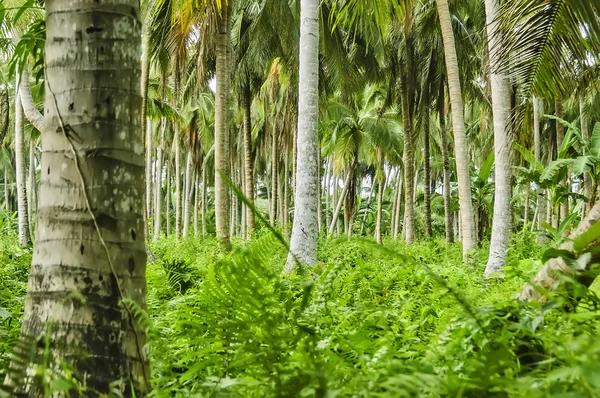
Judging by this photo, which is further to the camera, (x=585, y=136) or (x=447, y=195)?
(x=585, y=136)

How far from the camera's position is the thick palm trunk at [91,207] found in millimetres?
1923

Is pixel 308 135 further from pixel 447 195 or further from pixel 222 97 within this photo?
pixel 447 195

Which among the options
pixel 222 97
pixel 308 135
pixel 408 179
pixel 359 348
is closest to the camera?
pixel 359 348

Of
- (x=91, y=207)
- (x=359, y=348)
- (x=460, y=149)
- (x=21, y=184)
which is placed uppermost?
(x=460, y=149)

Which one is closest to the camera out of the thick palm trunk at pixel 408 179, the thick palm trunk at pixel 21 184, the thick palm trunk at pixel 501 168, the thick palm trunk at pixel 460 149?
the thick palm trunk at pixel 501 168

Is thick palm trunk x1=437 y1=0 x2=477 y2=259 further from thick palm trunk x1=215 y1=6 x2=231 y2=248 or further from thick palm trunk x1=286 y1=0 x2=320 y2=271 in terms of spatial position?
thick palm trunk x1=215 y1=6 x2=231 y2=248

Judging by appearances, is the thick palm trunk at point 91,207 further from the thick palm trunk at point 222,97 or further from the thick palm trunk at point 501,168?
the thick palm trunk at point 222,97

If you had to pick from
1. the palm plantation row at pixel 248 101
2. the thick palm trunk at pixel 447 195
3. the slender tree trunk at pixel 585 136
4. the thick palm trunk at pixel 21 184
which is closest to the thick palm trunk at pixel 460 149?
the palm plantation row at pixel 248 101

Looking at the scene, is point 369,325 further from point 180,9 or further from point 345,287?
point 180,9

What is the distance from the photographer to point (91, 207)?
6.51ft

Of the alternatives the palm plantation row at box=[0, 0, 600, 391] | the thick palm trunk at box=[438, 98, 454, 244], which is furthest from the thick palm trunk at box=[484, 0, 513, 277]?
the thick palm trunk at box=[438, 98, 454, 244]

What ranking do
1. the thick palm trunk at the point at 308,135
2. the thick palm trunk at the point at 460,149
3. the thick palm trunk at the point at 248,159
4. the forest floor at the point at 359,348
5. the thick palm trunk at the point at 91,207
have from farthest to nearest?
the thick palm trunk at the point at 248,159, the thick palm trunk at the point at 460,149, the thick palm trunk at the point at 308,135, the thick palm trunk at the point at 91,207, the forest floor at the point at 359,348

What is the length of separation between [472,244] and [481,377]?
28.3ft

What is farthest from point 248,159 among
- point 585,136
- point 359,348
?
point 359,348
